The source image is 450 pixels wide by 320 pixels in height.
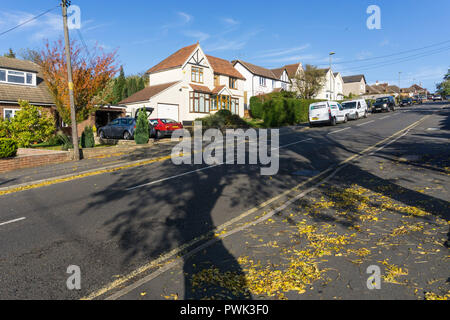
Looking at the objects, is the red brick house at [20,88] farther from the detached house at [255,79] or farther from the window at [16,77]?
the detached house at [255,79]

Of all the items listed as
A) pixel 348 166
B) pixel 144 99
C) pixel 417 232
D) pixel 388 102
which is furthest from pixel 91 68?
pixel 388 102

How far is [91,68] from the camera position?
2034 centimetres

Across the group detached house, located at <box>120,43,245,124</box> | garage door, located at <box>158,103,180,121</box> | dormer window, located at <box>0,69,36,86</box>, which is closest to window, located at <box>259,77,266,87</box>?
detached house, located at <box>120,43,245,124</box>

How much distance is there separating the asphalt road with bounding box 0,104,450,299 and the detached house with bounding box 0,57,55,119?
62.7ft

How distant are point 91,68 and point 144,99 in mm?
13451

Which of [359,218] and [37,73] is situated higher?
[37,73]

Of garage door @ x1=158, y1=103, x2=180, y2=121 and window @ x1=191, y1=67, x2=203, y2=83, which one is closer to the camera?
garage door @ x1=158, y1=103, x2=180, y2=121

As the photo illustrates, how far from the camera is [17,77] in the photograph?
26578 millimetres

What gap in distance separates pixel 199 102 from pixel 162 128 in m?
16.4

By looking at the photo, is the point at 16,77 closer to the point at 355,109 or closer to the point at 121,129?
the point at 121,129

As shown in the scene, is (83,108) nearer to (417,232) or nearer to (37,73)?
(37,73)

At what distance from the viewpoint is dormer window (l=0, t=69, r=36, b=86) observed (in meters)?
25.8

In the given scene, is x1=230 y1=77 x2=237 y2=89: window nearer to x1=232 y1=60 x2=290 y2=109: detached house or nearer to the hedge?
x1=232 y1=60 x2=290 y2=109: detached house

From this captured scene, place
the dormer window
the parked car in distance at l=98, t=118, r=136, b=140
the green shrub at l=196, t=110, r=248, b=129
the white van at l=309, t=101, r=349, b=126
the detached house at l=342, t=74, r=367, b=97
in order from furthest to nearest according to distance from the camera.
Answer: the detached house at l=342, t=74, r=367, b=97, the green shrub at l=196, t=110, r=248, b=129, the dormer window, the white van at l=309, t=101, r=349, b=126, the parked car in distance at l=98, t=118, r=136, b=140
